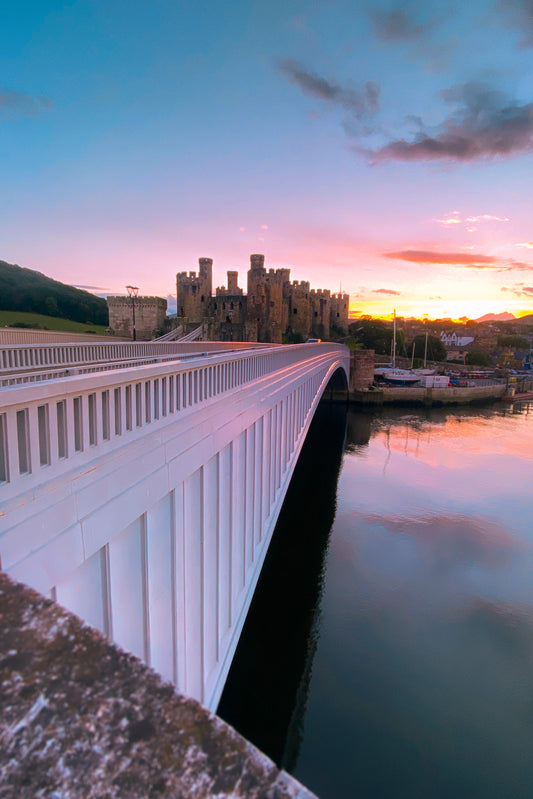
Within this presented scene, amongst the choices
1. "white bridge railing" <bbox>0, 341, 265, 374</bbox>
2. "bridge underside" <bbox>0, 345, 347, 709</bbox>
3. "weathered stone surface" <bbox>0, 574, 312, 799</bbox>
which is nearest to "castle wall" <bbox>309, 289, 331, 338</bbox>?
"white bridge railing" <bbox>0, 341, 265, 374</bbox>

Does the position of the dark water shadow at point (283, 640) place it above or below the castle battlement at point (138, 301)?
below

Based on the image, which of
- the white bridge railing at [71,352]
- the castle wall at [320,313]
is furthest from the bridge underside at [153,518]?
the castle wall at [320,313]

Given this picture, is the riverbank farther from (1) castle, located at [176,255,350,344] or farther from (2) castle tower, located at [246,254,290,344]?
(2) castle tower, located at [246,254,290,344]

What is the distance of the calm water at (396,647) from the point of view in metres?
7.73

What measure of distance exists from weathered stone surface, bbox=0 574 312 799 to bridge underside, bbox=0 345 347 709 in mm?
1261

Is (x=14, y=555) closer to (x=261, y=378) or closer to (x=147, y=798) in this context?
(x=147, y=798)

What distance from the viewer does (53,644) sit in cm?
83

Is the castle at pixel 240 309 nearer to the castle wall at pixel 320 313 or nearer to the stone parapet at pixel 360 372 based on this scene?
the castle wall at pixel 320 313

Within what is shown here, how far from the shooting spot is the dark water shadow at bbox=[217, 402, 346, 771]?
829cm

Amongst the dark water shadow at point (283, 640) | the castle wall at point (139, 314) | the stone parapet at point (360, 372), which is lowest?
the dark water shadow at point (283, 640)

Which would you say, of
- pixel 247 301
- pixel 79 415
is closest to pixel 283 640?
pixel 79 415

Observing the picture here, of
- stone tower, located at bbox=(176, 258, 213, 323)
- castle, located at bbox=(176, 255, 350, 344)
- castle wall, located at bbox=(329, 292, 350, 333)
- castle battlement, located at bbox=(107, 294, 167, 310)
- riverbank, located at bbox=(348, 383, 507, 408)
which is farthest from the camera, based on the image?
castle wall, located at bbox=(329, 292, 350, 333)

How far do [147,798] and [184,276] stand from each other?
63374mm

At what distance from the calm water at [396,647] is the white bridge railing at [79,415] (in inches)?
291
